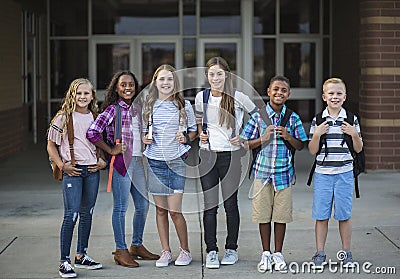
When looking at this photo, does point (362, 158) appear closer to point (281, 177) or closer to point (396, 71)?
point (281, 177)

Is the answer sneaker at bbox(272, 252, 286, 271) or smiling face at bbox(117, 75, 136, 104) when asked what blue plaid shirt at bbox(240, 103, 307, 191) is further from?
smiling face at bbox(117, 75, 136, 104)

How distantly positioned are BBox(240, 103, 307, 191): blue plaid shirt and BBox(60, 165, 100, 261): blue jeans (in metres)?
1.43

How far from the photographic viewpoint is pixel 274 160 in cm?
667

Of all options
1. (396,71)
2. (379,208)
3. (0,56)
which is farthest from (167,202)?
(0,56)

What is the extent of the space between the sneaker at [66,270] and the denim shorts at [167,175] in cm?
101

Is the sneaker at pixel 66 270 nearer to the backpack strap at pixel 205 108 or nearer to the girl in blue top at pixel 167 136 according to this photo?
the girl in blue top at pixel 167 136

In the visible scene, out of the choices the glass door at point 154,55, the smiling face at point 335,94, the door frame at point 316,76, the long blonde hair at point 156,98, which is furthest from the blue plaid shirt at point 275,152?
the glass door at point 154,55

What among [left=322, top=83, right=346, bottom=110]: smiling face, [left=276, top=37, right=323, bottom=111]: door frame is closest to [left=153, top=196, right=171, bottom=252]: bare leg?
[left=322, top=83, right=346, bottom=110]: smiling face

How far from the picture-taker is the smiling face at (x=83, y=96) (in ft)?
21.7

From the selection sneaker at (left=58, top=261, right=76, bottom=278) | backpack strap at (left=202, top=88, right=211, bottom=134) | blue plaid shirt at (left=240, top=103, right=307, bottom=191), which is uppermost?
backpack strap at (left=202, top=88, right=211, bottom=134)

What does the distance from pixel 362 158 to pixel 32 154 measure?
10829 millimetres

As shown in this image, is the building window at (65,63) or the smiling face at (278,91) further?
the building window at (65,63)

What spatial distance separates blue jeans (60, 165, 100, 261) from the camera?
6578mm

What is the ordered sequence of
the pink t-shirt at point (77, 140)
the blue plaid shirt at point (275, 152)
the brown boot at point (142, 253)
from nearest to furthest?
the pink t-shirt at point (77, 140)
the blue plaid shirt at point (275, 152)
the brown boot at point (142, 253)
